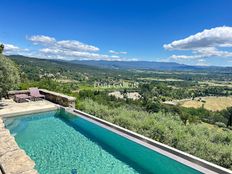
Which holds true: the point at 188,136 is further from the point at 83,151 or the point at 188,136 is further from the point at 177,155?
the point at 83,151

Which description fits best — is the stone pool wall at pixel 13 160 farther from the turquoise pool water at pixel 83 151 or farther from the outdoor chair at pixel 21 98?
the outdoor chair at pixel 21 98

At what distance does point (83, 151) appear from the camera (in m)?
5.91

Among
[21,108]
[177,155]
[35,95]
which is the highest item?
[35,95]

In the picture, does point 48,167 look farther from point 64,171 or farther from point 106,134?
point 106,134

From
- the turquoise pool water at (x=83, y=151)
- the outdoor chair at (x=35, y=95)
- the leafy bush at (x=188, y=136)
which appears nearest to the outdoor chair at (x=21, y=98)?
the outdoor chair at (x=35, y=95)

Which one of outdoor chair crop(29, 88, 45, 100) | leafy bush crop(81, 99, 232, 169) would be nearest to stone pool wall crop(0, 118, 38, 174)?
leafy bush crop(81, 99, 232, 169)

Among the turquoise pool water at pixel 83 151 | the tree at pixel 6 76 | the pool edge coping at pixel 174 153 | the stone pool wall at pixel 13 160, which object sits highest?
the tree at pixel 6 76

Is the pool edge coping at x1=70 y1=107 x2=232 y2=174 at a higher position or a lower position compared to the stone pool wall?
lower

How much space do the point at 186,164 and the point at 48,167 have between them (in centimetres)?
306

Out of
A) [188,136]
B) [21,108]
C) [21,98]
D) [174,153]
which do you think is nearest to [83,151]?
[174,153]

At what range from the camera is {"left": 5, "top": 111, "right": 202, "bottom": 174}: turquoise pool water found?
4.84 meters

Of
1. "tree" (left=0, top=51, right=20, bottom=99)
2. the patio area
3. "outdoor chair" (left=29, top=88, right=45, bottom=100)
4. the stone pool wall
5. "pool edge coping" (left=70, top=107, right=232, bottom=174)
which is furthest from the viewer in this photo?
"outdoor chair" (left=29, top=88, right=45, bottom=100)

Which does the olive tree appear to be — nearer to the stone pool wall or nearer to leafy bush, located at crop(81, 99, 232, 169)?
leafy bush, located at crop(81, 99, 232, 169)

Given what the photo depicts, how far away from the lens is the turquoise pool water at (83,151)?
4.84m
